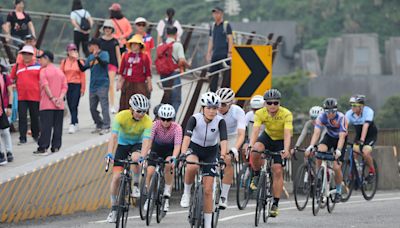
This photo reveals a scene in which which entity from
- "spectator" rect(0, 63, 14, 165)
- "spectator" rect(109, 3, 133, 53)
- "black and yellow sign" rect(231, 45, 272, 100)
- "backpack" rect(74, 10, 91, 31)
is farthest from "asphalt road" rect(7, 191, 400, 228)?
"backpack" rect(74, 10, 91, 31)

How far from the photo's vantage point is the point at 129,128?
18328 mm

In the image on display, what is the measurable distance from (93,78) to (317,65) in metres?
65.1

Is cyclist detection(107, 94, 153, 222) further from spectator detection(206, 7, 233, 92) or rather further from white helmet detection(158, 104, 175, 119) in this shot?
spectator detection(206, 7, 233, 92)

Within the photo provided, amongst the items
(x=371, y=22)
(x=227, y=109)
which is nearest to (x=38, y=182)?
(x=227, y=109)

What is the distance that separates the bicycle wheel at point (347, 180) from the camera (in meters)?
24.0

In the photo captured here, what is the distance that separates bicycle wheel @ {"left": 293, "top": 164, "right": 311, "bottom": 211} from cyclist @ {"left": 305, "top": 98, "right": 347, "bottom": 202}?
0.49m

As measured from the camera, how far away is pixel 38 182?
20.3 metres

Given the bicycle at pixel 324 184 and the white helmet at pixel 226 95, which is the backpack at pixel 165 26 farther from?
the white helmet at pixel 226 95

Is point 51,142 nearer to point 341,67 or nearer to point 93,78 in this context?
point 93,78

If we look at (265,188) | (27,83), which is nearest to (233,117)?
(265,188)

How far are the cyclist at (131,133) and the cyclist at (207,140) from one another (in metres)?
0.71

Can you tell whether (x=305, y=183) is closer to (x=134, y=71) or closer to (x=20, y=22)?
(x=134, y=71)

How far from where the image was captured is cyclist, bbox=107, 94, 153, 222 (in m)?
17.9

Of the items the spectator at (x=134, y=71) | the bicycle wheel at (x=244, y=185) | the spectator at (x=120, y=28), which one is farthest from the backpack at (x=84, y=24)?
the bicycle wheel at (x=244, y=185)
